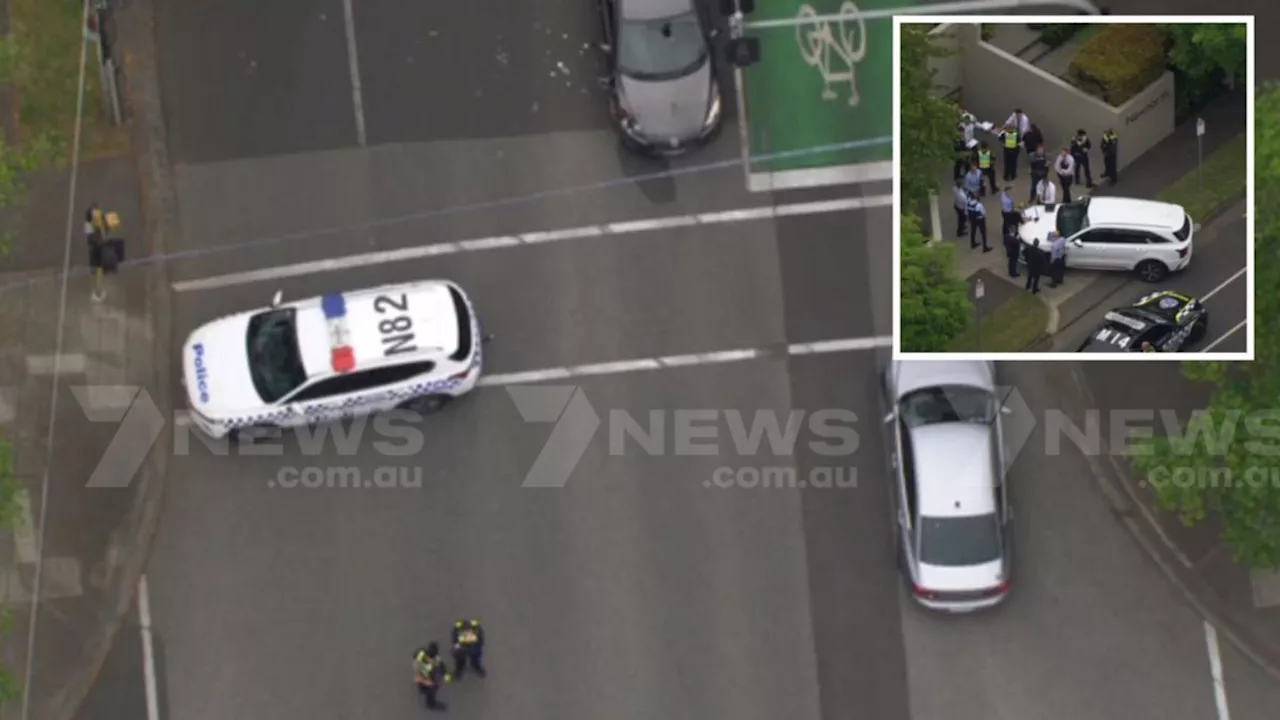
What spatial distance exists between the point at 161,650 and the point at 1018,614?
14.3 metres

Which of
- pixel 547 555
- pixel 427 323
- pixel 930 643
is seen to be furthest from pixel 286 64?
pixel 930 643

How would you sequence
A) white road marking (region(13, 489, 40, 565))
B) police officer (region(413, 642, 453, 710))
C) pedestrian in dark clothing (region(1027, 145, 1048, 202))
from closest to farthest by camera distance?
police officer (region(413, 642, 453, 710)) → white road marking (region(13, 489, 40, 565)) → pedestrian in dark clothing (region(1027, 145, 1048, 202))

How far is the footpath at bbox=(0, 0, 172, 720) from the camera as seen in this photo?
2789cm

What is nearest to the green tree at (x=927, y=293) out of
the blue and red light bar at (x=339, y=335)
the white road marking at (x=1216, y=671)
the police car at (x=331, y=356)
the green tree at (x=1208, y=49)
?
the green tree at (x=1208, y=49)

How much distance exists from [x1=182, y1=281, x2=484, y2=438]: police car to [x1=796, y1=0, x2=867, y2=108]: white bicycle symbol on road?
315 inches

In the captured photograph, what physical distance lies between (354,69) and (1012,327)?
12744 mm

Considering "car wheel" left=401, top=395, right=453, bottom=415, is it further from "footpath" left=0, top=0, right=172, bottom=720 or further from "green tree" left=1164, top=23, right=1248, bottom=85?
"green tree" left=1164, top=23, right=1248, bottom=85

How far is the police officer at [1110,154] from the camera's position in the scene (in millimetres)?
29359

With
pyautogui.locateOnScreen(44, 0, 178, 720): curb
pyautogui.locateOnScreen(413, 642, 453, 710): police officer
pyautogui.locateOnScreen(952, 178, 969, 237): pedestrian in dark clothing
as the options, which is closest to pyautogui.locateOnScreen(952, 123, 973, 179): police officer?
pyautogui.locateOnScreen(952, 178, 969, 237): pedestrian in dark clothing

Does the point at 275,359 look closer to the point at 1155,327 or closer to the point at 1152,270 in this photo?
the point at 1155,327

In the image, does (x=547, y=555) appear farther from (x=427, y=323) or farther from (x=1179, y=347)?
(x=1179, y=347)

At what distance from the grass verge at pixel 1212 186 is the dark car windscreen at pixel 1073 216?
5.38 ft

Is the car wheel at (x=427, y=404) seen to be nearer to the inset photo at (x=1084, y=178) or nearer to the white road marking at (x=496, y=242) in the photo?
the white road marking at (x=496, y=242)

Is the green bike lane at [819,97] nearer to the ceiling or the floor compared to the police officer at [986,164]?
nearer to the ceiling
